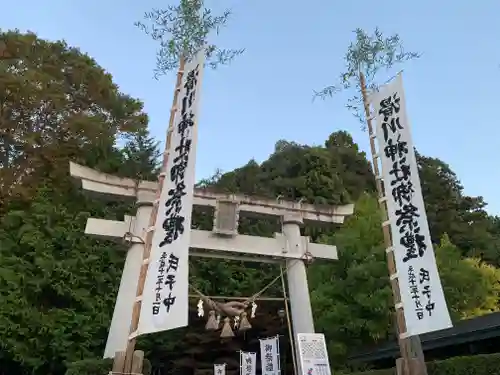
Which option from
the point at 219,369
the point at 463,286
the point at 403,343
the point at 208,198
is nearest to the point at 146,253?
the point at 403,343

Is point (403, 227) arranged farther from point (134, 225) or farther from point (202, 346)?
point (202, 346)

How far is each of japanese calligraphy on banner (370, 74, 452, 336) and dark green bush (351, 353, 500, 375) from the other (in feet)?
6.86

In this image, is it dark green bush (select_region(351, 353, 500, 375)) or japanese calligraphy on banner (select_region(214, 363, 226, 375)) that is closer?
dark green bush (select_region(351, 353, 500, 375))

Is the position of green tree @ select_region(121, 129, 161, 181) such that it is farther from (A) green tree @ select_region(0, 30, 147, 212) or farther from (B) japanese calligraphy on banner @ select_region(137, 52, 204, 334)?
(B) japanese calligraphy on banner @ select_region(137, 52, 204, 334)

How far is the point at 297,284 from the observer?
12.5 m

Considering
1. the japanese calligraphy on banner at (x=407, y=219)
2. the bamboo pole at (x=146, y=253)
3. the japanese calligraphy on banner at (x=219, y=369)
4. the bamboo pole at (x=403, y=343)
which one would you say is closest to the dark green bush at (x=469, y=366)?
the bamboo pole at (x=403, y=343)

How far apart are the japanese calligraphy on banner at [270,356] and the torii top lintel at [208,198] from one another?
3.09 metres

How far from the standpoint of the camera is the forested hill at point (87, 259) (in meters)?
14.9

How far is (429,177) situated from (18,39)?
22809 mm

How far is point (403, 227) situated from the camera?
288 inches

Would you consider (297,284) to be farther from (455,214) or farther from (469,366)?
(455,214)

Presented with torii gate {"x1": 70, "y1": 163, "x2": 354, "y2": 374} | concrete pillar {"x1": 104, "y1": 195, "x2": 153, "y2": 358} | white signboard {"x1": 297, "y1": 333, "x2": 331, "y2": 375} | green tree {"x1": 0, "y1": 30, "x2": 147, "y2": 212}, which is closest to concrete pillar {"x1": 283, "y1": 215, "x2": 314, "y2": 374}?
torii gate {"x1": 70, "y1": 163, "x2": 354, "y2": 374}

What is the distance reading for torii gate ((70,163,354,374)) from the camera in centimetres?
1113

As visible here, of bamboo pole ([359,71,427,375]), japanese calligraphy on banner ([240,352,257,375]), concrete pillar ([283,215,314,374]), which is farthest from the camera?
japanese calligraphy on banner ([240,352,257,375])
